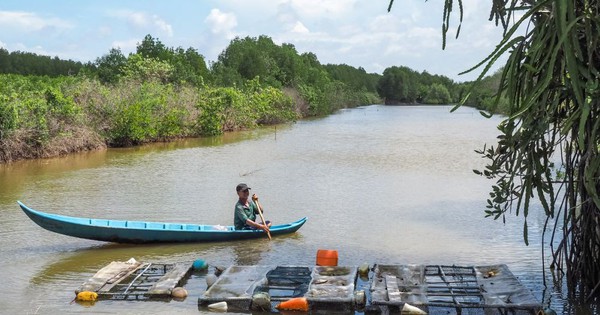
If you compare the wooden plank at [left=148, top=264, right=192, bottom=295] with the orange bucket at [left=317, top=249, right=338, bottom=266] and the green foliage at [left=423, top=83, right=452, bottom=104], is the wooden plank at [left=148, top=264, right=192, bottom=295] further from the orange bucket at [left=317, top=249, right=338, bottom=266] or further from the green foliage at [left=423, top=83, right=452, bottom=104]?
the green foliage at [left=423, top=83, right=452, bottom=104]

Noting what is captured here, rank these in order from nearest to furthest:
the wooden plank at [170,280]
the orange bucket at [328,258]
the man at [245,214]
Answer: the wooden plank at [170,280] < the orange bucket at [328,258] < the man at [245,214]

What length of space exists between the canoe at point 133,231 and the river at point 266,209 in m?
0.17

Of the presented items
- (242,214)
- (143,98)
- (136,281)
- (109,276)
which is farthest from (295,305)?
(143,98)

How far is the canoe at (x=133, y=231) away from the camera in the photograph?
10.8 m

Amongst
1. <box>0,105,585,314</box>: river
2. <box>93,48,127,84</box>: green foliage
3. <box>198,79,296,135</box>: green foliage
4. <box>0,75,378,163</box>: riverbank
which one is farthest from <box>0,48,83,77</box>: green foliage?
<box>0,105,585,314</box>: river

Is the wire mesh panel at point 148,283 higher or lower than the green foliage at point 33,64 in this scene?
lower

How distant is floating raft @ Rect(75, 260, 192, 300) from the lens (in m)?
8.54

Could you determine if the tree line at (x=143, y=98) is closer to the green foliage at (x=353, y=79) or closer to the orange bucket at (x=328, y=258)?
the orange bucket at (x=328, y=258)

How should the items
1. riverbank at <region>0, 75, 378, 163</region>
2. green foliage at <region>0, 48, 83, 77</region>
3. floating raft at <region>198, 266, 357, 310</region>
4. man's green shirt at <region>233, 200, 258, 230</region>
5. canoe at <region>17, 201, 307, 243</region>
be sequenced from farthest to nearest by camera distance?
green foliage at <region>0, 48, 83, 77</region> → riverbank at <region>0, 75, 378, 163</region> → man's green shirt at <region>233, 200, 258, 230</region> → canoe at <region>17, 201, 307, 243</region> → floating raft at <region>198, 266, 357, 310</region>

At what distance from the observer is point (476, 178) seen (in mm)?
19906

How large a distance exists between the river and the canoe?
0.17 m

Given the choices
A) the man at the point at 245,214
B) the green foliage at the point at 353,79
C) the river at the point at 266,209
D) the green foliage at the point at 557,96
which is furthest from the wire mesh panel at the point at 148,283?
the green foliage at the point at 353,79

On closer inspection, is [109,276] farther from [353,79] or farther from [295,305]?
[353,79]

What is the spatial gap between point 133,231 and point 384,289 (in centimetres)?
477
